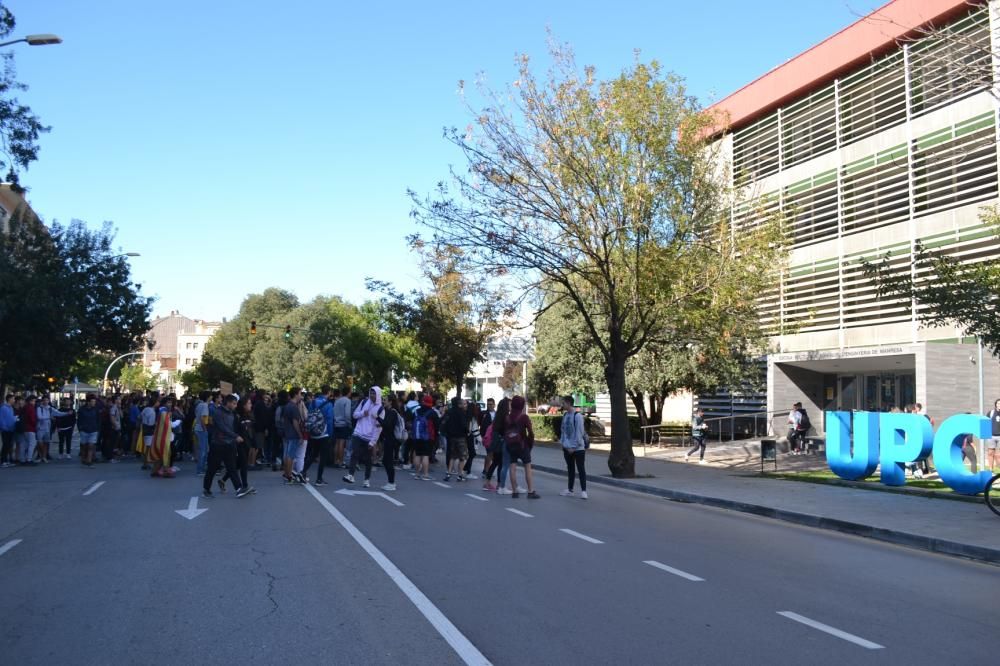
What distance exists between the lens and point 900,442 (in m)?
18.1

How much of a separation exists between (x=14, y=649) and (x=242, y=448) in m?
9.71

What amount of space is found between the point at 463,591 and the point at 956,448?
11.9 meters

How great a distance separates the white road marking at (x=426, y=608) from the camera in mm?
5574

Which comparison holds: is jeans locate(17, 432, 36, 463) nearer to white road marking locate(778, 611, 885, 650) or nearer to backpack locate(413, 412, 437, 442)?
backpack locate(413, 412, 437, 442)

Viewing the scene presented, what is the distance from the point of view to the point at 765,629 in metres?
6.38

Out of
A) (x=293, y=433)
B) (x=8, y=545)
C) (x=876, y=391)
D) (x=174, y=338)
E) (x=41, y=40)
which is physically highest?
(x=174, y=338)

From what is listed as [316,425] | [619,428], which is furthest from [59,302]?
[619,428]

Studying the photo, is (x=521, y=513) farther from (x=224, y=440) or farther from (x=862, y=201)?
(x=862, y=201)

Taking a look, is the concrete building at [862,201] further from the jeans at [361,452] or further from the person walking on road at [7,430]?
the person walking on road at [7,430]

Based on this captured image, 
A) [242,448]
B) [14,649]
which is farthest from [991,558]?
[242,448]

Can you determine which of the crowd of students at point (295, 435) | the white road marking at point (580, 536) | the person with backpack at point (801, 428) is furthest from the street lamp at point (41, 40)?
the person with backpack at point (801, 428)

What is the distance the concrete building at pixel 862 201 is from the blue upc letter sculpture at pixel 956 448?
295 inches

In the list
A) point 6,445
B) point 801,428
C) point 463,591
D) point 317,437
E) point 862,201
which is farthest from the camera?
point 862,201

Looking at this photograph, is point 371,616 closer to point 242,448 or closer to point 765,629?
point 765,629
